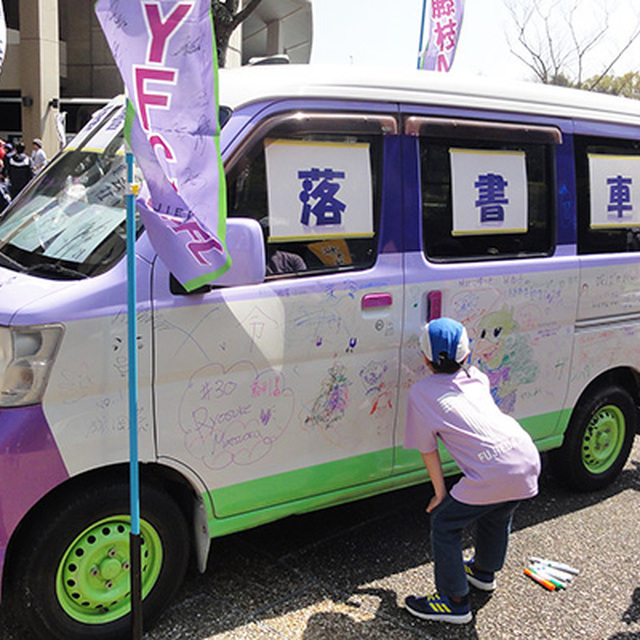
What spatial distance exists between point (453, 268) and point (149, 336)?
1564 mm

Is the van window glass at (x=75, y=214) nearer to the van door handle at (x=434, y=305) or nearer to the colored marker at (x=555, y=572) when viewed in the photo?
the van door handle at (x=434, y=305)

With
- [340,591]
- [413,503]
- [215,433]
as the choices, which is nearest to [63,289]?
[215,433]

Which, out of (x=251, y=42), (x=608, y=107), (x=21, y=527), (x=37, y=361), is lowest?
(x=21, y=527)

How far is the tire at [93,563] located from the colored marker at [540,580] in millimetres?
1712

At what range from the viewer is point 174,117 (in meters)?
2.41

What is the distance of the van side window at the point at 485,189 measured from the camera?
3598 millimetres

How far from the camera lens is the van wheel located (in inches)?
177

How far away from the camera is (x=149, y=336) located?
2.83 meters

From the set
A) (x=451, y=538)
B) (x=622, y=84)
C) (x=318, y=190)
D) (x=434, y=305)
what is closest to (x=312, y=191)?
(x=318, y=190)

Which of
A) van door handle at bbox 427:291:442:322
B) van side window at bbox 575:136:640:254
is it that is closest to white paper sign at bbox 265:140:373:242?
van door handle at bbox 427:291:442:322

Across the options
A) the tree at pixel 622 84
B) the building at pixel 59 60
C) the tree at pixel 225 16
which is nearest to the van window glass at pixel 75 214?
the tree at pixel 225 16

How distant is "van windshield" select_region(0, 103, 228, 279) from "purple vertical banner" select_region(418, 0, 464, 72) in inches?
207

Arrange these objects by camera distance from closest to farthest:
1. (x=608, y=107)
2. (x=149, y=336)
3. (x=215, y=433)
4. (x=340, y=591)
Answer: (x=149, y=336) → (x=215, y=433) → (x=340, y=591) → (x=608, y=107)

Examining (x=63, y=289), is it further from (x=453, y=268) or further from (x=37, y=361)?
(x=453, y=268)
